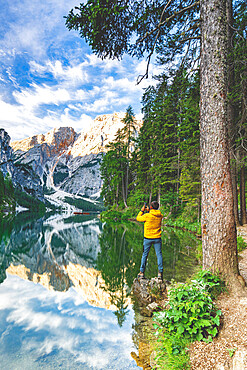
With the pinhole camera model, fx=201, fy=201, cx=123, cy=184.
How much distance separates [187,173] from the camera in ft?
55.2

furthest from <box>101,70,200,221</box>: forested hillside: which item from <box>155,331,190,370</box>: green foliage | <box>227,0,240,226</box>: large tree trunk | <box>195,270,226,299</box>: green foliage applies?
<box>155,331,190,370</box>: green foliage

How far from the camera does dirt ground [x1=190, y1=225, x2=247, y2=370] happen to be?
7.93 ft

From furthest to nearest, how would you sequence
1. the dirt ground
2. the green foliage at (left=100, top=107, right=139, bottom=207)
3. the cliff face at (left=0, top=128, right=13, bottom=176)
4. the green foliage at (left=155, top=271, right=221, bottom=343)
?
the cliff face at (left=0, top=128, right=13, bottom=176) → the green foliage at (left=100, top=107, right=139, bottom=207) → the green foliage at (left=155, top=271, right=221, bottom=343) → the dirt ground

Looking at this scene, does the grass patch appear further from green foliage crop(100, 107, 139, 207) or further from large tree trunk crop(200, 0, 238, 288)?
green foliage crop(100, 107, 139, 207)

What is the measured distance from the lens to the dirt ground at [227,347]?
2416 millimetres

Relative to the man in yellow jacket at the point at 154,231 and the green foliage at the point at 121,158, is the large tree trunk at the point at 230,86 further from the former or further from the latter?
the green foliage at the point at 121,158

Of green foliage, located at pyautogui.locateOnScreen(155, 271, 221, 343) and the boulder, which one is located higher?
green foliage, located at pyautogui.locateOnScreen(155, 271, 221, 343)

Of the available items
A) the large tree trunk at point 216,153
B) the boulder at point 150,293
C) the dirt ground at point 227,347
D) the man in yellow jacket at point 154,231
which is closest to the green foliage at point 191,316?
the dirt ground at point 227,347

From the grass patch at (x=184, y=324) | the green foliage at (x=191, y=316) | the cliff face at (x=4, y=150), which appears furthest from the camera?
the cliff face at (x=4, y=150)

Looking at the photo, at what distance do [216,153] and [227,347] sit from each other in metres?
3.24

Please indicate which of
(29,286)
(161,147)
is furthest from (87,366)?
(161,147)

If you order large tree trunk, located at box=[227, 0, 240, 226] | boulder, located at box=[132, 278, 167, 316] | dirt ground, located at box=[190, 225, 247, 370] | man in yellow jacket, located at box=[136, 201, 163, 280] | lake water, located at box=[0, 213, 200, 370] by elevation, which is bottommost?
lake water, located at box=[0, 213, 200, 370]

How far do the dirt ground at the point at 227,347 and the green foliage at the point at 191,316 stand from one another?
0.11 m

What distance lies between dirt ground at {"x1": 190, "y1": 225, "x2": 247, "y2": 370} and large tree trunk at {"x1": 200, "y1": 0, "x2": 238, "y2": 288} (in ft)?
2.66
